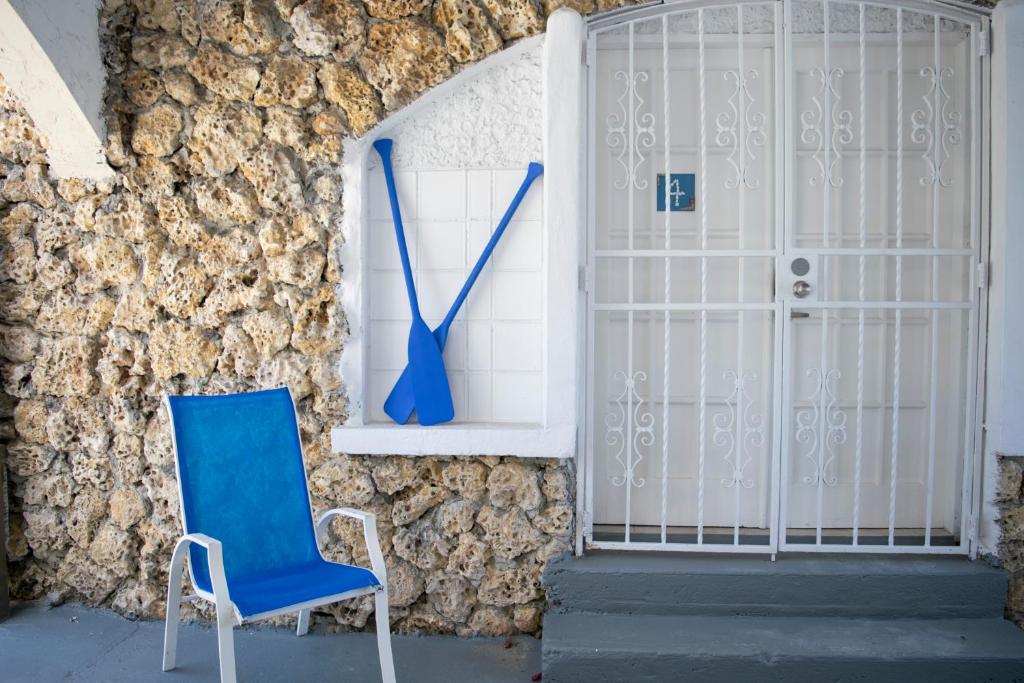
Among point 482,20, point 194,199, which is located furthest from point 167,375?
point 482,20

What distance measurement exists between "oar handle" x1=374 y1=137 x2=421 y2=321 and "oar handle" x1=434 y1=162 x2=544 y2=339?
0.43 ft

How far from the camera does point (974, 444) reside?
3078mm

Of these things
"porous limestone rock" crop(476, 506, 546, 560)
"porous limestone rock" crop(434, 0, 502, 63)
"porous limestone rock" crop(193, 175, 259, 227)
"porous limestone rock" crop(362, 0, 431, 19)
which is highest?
"porous limestone rock" crop(362, 0, 431, 19)

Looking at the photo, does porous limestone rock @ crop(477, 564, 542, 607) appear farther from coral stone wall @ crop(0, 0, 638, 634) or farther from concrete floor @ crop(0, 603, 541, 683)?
concrete floor @ crop(0, 603, 541, 683)

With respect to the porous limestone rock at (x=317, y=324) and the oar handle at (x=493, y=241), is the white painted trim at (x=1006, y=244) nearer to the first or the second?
the oar handle at (x=493, y=241)

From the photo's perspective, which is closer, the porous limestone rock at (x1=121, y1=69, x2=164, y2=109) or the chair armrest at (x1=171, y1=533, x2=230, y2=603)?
the chair armrest at (x1=171, y1=533, x2=230, y2=603)

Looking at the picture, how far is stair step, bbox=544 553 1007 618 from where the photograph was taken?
2916 mm

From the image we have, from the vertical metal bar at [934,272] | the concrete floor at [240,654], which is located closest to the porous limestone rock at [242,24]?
the concrete floor at [240,654]

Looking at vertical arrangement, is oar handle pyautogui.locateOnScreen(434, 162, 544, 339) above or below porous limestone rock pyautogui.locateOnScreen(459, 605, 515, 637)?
above

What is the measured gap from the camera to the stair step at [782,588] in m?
2.92

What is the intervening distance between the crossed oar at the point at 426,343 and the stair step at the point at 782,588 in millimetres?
775

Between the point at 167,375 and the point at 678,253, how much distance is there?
2.11 m

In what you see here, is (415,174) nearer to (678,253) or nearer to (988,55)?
(678,253)

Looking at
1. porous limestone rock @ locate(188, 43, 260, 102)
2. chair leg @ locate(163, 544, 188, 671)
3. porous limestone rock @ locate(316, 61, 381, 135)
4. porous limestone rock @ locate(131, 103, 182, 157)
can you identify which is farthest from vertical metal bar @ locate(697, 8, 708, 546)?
porous limestone rock @ locate(131, 103, 182, 157)
